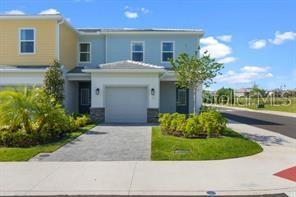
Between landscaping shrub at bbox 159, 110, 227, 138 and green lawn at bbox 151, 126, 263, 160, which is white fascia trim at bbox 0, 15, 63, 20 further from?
green lawn at bbox 151, 126, 263, 160

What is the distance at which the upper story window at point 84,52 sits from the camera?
86.7 ft

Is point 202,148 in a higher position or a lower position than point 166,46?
lower

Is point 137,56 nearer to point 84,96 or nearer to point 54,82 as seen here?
point 84,96

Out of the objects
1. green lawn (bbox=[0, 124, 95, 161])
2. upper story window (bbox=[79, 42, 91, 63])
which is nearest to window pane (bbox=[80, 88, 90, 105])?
upper story window (bbox=[79, 42, 91, 63])

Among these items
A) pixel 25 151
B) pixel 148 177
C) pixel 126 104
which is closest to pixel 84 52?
pixel 126 104

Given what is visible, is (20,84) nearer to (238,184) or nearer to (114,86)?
(114,86)

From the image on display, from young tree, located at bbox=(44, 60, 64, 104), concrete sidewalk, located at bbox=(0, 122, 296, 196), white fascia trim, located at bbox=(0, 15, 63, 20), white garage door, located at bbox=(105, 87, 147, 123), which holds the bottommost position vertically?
concrete sidewalk, located at bbox=(0, 122, 296, 196)

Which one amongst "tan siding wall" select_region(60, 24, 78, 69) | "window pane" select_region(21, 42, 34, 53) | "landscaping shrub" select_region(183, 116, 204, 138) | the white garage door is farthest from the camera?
"tan siding wall" select_region(60, 24, 78, 69)

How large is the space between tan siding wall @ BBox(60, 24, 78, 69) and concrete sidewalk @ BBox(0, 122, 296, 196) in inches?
516

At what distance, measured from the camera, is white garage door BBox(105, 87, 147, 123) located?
72.7 ft

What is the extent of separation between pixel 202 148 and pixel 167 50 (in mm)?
14540

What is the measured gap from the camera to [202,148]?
484 inches

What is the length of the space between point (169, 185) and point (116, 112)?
47.3 ft

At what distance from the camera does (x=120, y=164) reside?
1045 centimetres
